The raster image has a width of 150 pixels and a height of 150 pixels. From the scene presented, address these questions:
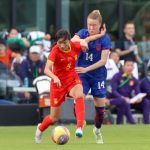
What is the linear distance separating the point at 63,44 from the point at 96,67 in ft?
3.25

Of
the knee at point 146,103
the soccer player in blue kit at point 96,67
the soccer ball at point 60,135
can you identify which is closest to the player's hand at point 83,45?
the soccer player in blue kit at point 96,67

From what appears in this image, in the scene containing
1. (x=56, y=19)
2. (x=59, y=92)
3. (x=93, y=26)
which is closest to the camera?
(x=59, y=92)

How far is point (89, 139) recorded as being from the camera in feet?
49.0

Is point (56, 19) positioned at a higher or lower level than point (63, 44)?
higher

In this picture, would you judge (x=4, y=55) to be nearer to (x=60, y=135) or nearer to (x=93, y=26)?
(x=93, y=26)

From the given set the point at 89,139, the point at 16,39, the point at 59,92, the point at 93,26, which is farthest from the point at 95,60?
the point at 16,39

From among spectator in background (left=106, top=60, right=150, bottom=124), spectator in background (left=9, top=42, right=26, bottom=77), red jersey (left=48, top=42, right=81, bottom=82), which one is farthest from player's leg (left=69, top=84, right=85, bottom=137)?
spectator in background (left=9, top=42, right=26, bottom=77)

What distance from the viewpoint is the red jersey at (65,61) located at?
13430 mm

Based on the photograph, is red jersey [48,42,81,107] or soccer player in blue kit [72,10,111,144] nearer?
red jersey [48,42,81,107]

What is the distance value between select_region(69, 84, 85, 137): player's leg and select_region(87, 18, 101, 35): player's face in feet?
3.26

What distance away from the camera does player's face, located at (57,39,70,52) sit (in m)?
13.2

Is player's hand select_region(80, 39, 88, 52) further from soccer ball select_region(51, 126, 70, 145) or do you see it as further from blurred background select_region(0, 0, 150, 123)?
blurred background select_region(0, 0, 150, 123)

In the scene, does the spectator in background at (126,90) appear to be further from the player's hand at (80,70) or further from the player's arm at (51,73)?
the player's arm at (51,73)

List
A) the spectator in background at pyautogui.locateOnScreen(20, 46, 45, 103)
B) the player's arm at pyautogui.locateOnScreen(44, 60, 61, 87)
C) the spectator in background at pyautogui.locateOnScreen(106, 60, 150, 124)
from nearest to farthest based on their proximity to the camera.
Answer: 1. the player's arm at pyautogui.locateOnScreen(44, 60, 61, 87)
2. the spectator in background at pyautogui.locateOnScreen(106, 60, 150, 124)
3. the spectator in background at pyautogui.locateOnScreen(20, 46, 45, 103)
